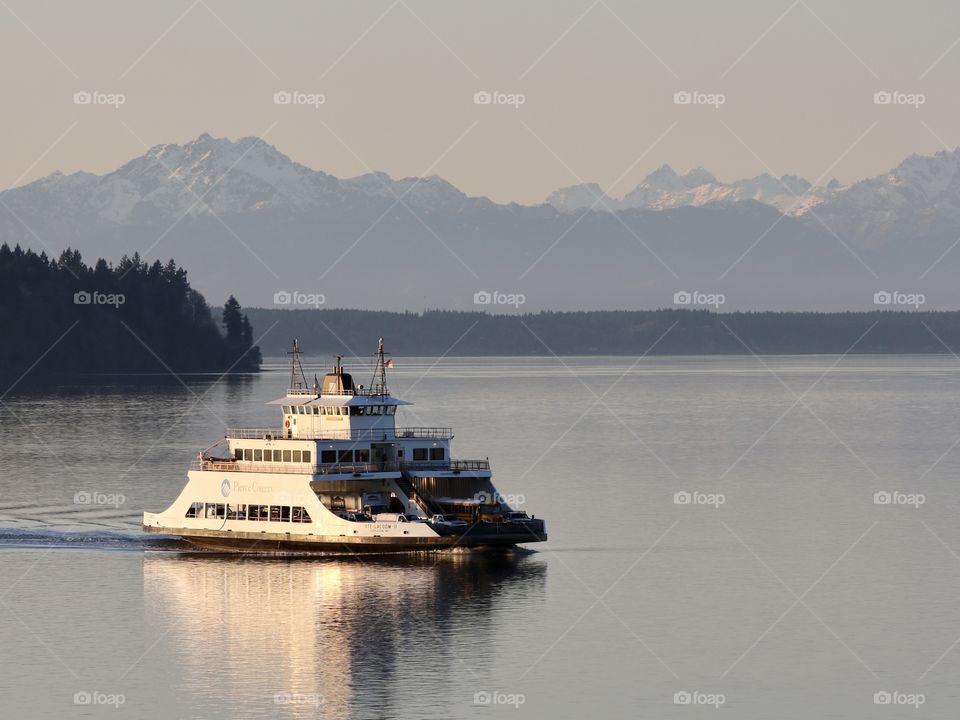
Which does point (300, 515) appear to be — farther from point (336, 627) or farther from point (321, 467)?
point (336, 627)

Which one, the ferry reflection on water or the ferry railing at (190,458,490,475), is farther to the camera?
the ferry railing at (190,458,490,475)

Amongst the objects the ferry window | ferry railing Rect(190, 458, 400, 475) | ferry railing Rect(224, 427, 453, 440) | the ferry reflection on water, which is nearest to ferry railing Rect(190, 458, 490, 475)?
ferry railing Rect(190, 458, 400, 475)

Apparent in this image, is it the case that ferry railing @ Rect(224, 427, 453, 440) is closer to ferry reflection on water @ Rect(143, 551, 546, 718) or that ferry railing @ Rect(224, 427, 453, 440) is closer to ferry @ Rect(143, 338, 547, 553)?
ferry @ Rect(143, 338, 547, 553)

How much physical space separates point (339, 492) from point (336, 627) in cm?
1527

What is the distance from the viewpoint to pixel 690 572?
68812mm

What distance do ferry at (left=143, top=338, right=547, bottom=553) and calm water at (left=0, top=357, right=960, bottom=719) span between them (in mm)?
1287

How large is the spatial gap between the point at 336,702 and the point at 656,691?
354 inches

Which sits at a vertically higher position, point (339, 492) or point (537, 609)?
point (339, 492)

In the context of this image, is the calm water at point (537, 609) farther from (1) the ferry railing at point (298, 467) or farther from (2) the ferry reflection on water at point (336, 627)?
(1) the ferry railing at point (298, 467)

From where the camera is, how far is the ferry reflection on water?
49.1 meters

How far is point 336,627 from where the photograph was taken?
5775 cm

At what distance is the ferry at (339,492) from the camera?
231 ft

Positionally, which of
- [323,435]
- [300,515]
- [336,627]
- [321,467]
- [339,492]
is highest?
[323,435]

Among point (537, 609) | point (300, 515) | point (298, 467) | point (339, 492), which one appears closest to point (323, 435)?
point (298, 467)
